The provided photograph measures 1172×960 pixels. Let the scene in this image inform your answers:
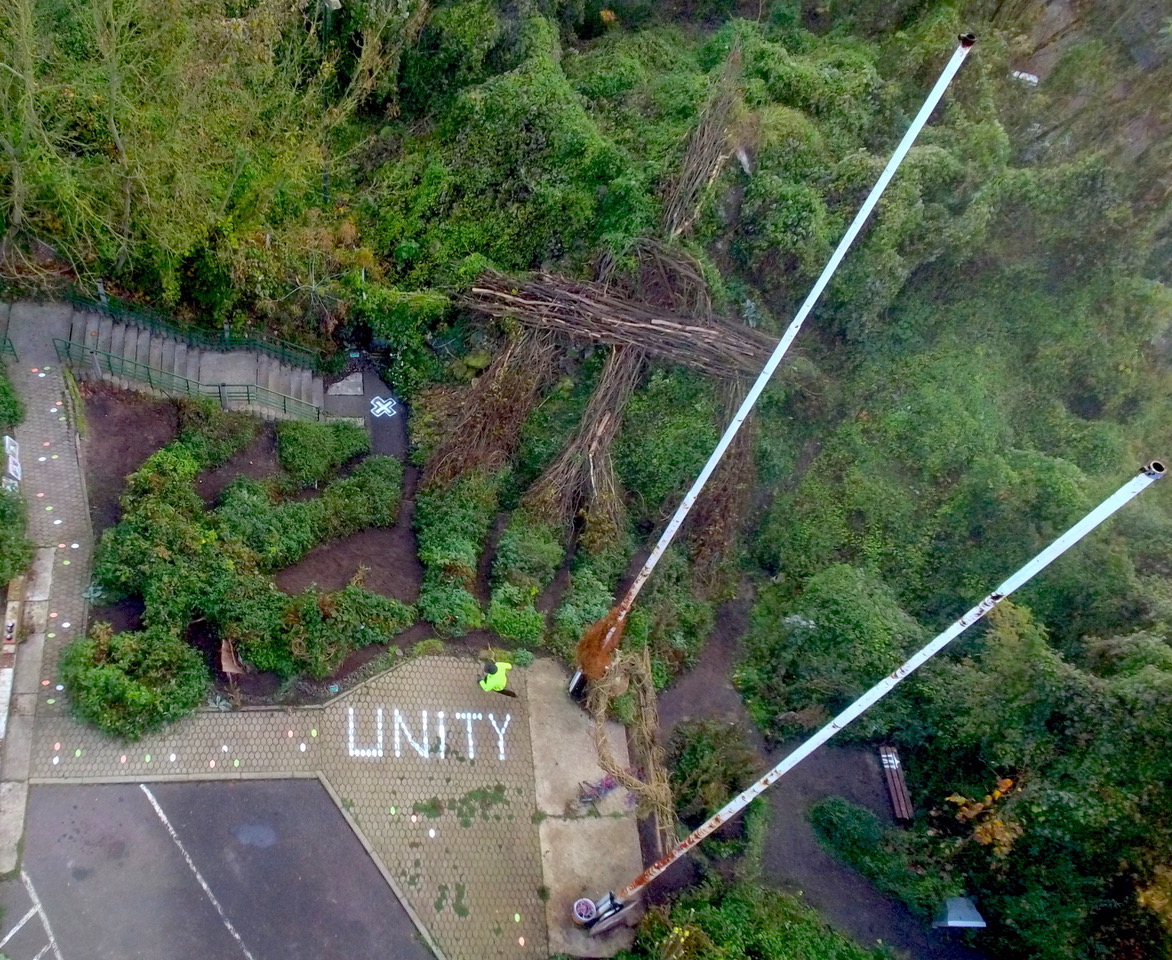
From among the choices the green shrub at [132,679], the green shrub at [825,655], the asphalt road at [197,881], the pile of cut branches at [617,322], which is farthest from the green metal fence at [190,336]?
the green shrub at [825,655]

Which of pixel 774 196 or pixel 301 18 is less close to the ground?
pixel 301 18

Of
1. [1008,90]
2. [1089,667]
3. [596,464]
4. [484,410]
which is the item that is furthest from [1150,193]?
[484,410]

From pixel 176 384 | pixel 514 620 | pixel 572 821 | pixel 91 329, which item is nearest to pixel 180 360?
pixel 176 384

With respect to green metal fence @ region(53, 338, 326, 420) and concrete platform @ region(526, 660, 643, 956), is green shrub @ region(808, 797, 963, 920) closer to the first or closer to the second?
concrete platform @ region(526, 660, 643, 956)

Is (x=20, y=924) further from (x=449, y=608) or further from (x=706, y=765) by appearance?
(x=706, y=765)

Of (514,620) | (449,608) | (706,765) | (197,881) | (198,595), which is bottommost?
(197,881)

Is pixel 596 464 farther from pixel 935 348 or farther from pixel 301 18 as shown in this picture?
pixel 301 18

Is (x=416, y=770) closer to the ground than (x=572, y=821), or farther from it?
farther from it

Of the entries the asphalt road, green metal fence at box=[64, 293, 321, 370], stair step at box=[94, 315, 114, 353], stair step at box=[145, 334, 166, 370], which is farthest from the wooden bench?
Answer: stair step at box=[94, 315, 114, 353]
